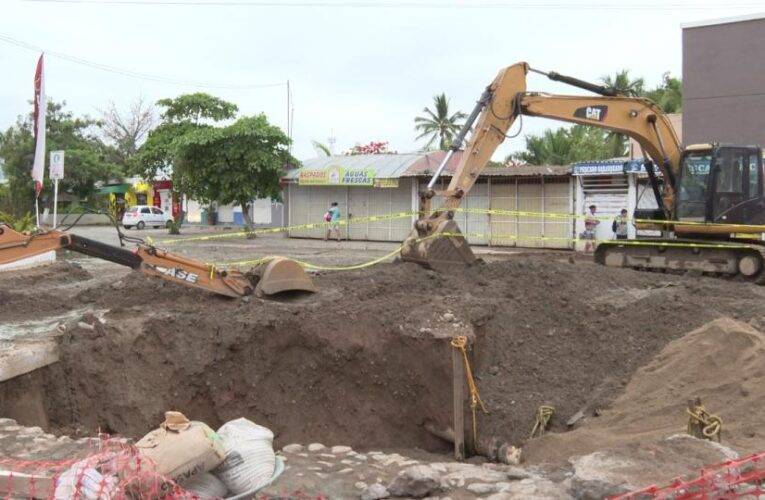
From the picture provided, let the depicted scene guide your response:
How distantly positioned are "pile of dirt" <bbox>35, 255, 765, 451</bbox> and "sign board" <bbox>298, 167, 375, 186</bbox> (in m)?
16.8

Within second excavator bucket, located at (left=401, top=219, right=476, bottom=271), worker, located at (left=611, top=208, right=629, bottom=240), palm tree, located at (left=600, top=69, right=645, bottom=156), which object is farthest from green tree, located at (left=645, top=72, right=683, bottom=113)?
second excavator bucket, located at (left=401, top=219, right=476, bottom=271)

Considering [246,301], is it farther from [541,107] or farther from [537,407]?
[541,107]

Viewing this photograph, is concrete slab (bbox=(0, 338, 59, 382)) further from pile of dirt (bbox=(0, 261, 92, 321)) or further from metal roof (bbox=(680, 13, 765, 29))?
metal roof (bbox=(680, 13, 765, 29))

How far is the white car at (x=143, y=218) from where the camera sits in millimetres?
39812

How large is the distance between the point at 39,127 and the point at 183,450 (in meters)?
14.0

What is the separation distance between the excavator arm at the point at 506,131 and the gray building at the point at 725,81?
8079 millimetres

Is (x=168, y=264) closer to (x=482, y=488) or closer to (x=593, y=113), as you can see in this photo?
(x=482, y=488)

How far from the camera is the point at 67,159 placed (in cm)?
Result: 3988

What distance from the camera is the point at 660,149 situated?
13.1 m

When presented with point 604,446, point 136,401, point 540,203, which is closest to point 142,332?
point 136,401

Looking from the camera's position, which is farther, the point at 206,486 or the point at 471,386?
the point at 471,386

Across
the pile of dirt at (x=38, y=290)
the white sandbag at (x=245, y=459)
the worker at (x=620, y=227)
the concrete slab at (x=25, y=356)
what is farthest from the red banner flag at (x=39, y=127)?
the worker at (x=620, y=227)

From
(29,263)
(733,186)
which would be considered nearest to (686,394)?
(733,186)

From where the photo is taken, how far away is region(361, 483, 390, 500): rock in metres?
4.70
